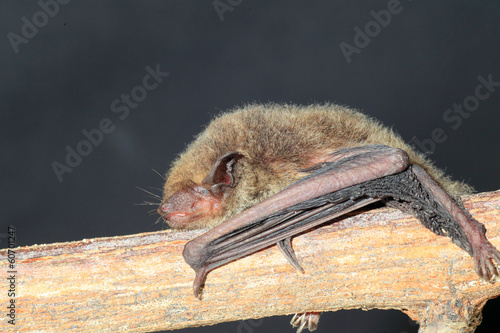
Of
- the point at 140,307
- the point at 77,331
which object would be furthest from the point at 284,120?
the point at 77,331

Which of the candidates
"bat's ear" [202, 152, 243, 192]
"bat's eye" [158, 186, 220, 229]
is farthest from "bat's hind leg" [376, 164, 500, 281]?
"bat's eye" [158, 186, 220, 229]

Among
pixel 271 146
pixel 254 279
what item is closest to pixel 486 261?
pixel 254 279

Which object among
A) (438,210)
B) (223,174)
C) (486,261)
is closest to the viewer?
(486,261)

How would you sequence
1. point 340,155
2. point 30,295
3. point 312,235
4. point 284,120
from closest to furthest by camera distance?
point 30,295 < point 312,235 < point 340,155 < point 284,120

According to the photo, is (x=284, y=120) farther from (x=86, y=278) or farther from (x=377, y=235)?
(x=86, y=278)

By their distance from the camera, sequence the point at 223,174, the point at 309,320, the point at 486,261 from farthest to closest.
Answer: the point at 309,320, the point at 223,174, the point at 486,261

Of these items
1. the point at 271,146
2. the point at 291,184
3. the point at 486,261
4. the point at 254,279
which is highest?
the point at 271,146

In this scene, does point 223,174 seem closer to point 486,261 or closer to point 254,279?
point 254,279
